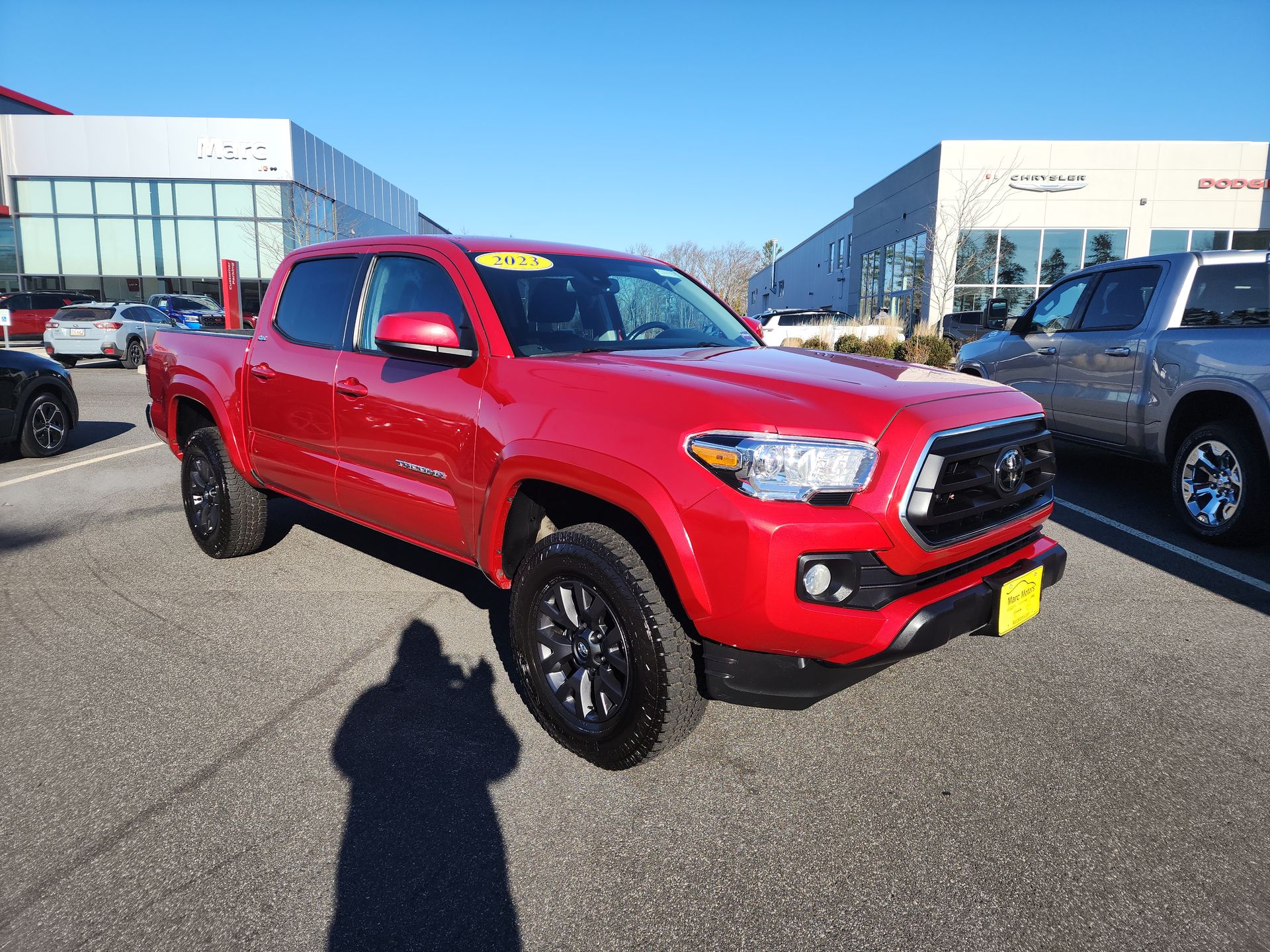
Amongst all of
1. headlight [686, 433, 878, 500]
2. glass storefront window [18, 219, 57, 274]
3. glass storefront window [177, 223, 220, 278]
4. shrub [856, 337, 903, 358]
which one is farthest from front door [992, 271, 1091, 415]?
glass storefront window [18, 219, 57, 274]

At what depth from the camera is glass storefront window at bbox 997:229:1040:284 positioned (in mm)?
29531

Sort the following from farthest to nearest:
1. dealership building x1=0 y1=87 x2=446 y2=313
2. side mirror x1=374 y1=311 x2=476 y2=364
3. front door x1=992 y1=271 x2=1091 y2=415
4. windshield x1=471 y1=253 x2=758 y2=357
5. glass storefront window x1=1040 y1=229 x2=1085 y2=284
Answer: dealership building x1=0 y1=87 x2=446 y2=313 < glass storefront window x1=1040 y1=229 x2=1085 y2=284 < front door x1=992 y1=271 x2=1091 y2=415 < windshield x1=471 y1=253 x2=758 y2=357 < side mirror x1=374 y1=311 x2=476 y2=364

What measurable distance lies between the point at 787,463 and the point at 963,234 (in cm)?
3039

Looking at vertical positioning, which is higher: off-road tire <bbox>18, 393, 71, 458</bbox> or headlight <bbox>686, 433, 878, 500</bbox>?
headlight <bbox>686, 433, 878, 500</bbox>

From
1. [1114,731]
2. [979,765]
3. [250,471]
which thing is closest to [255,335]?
[250,471]

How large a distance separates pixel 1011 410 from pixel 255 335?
4.00 meters

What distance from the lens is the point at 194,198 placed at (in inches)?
1452

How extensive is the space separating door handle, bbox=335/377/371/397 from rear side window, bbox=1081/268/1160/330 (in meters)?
5.71

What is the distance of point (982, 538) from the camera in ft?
8.93

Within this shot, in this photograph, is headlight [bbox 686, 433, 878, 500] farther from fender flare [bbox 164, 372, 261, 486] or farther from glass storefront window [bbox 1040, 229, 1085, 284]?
glass storefront window [bbox 1040, 229, 1085, 284]

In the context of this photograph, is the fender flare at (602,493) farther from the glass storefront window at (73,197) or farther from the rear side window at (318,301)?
the glass storefront window at (73,197)

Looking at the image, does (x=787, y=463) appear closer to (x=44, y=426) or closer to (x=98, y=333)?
(x=44, y=426)

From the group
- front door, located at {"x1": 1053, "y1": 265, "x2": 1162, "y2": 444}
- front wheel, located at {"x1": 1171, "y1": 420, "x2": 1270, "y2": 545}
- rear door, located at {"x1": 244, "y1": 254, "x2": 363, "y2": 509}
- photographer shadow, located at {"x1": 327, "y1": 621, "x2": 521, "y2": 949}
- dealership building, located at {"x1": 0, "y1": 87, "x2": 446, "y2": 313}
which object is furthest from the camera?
dealership building, located at {"x1": 0, "y1": 87, "x2": 446, "y2": 313}

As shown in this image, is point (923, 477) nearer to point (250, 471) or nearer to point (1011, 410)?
point (1011, 410)
